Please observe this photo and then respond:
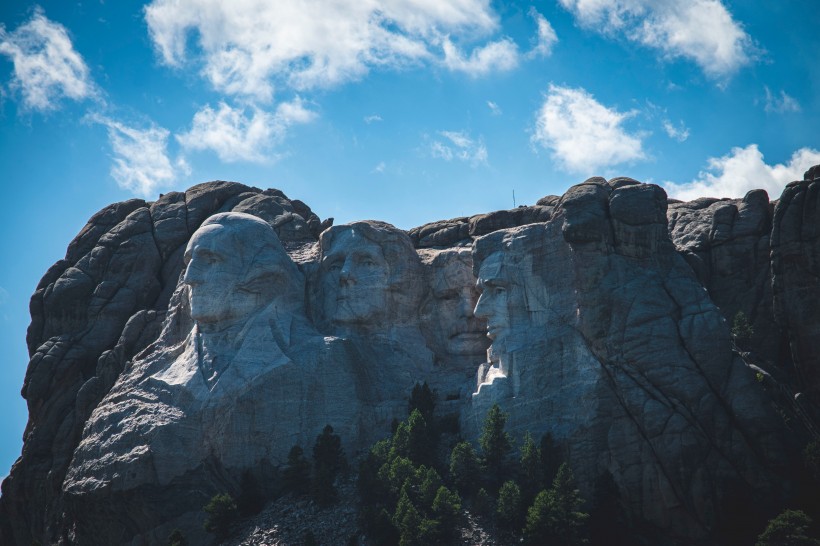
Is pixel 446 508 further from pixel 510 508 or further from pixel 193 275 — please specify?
pixel 193 275

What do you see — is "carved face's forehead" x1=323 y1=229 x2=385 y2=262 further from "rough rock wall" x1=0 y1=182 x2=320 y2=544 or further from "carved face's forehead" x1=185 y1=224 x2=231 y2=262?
"carved face's forehead" x1=185 y1=224 x2=231 y2=262

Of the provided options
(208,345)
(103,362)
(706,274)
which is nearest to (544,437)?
(706,274)

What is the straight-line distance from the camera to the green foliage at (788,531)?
231 feet

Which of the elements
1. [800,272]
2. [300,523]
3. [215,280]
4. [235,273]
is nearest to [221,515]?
[300,523]

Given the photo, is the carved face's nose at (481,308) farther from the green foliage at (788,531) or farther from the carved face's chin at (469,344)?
the green foliage at (788,531)

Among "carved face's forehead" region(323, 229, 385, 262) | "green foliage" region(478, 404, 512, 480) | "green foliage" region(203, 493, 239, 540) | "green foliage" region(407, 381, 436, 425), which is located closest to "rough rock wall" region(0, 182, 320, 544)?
"carved face's forehead" region(323, 229, 385, 262)

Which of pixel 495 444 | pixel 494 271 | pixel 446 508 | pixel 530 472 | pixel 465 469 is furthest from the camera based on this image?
pixel 494 271

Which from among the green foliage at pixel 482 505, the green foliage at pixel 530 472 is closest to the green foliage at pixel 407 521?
the green foliage at pixel 482 505

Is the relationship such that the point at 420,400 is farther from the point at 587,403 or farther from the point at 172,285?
the point at 172,285

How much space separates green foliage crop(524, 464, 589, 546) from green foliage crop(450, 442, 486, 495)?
515cm

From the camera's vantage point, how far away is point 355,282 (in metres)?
91.9

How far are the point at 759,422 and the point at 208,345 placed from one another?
35.3 m

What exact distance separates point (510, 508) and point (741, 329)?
19240 mm

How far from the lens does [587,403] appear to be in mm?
79250
